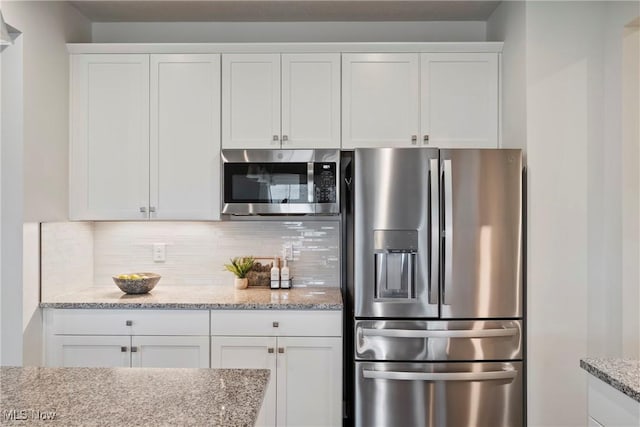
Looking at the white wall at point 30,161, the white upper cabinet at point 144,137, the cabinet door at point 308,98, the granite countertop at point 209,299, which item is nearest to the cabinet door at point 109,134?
the white upper cabinet at point 144,137

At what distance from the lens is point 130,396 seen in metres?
1.30

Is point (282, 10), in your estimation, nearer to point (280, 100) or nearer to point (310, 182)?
point (280, 100)

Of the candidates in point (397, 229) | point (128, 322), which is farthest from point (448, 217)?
point (128, 322)

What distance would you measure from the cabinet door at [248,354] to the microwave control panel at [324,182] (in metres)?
0.85

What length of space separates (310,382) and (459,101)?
5.99ft

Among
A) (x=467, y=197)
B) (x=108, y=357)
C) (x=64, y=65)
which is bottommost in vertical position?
(x=108, y=357)

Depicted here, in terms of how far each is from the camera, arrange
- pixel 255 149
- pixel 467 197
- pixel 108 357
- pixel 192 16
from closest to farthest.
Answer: pixel 467 197, pixel 108 357, pixel 255 149, pixel 192 16

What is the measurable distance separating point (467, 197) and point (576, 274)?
2.39 feet

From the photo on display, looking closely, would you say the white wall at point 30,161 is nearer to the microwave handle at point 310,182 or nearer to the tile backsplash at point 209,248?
the tile backsplash at point 209,248

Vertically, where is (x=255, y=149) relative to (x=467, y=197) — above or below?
above

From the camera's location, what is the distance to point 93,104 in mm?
2938

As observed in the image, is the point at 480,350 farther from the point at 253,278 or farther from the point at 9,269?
the point at 9,269

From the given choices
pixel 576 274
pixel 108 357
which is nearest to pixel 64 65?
pixel 108 357

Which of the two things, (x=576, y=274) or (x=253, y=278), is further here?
(x=253, y=278)
